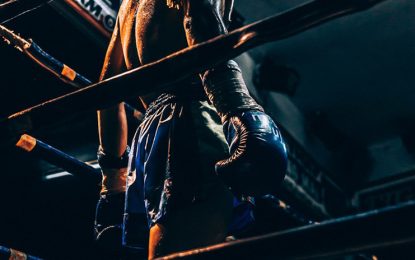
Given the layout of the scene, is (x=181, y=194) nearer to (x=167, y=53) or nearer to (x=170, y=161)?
(x=170, y=161)

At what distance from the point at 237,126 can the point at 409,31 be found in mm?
5178

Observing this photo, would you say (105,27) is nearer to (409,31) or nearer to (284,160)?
(284,160)

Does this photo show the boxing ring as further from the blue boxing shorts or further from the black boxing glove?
the blue boxing shorts

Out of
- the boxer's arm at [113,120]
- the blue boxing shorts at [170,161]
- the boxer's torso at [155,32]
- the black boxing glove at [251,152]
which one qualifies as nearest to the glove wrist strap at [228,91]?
the black boxing glove at [251,152]

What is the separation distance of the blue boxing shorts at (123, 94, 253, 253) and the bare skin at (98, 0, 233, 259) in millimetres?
42

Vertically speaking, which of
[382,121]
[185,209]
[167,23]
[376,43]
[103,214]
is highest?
[167,23]

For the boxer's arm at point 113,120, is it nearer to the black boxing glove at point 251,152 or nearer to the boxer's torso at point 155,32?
the boxer's torso at point 155,32

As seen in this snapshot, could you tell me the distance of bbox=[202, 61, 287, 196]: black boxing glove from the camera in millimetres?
978

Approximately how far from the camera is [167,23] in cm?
149

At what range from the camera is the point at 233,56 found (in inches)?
30.3

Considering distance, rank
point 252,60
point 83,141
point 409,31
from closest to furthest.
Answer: point 83,141 < point 409,31 < point 252,60

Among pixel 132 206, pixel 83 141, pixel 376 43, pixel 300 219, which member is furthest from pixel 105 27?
pixel 376 43

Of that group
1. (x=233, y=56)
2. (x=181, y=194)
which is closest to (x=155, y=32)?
(x=181, y=194)

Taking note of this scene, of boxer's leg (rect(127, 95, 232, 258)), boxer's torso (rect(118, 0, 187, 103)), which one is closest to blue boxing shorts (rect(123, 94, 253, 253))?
boxer's leg (rect(127, 95, 232, 258))
